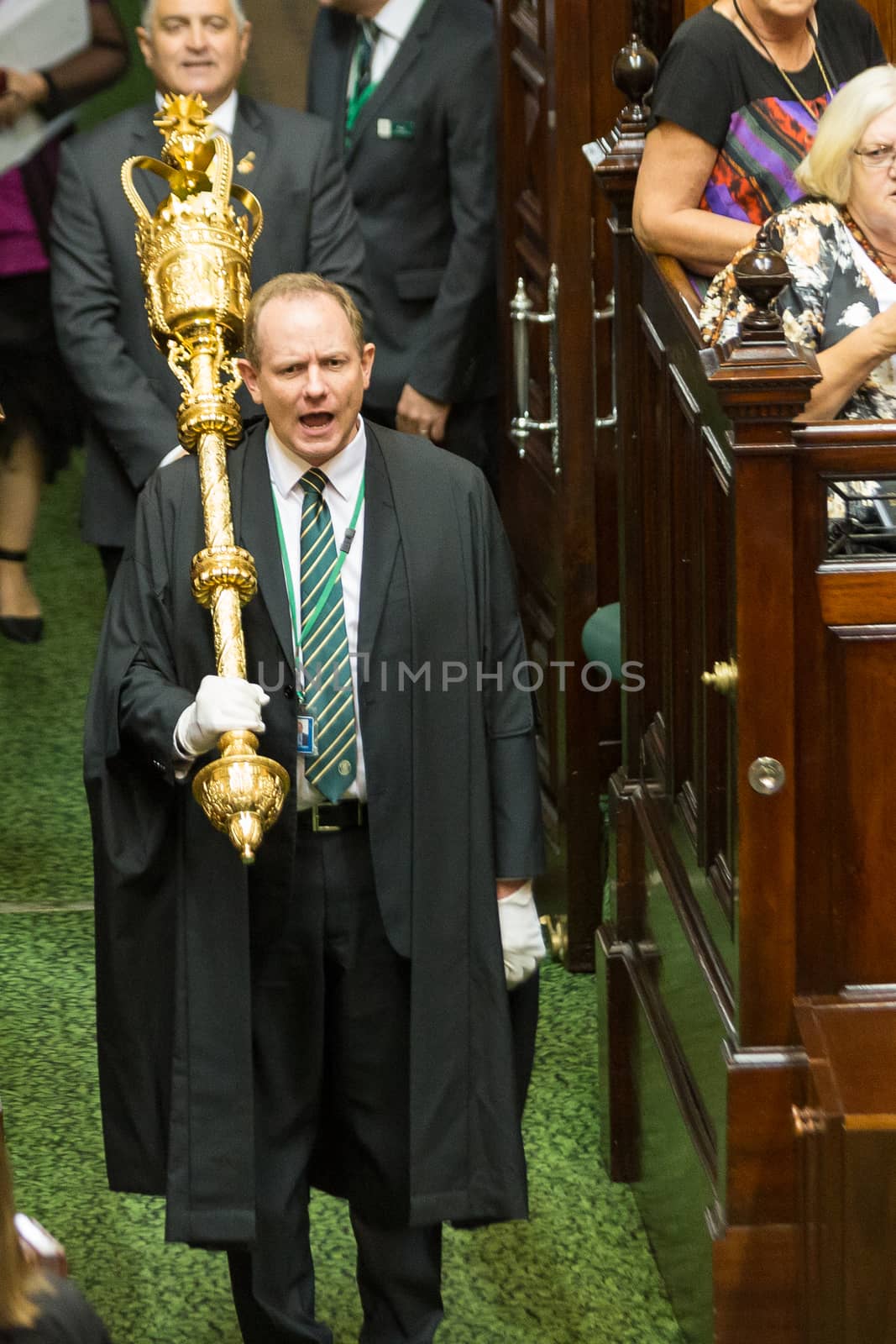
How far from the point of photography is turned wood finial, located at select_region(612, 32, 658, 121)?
383 cm

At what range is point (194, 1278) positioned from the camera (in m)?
3.88

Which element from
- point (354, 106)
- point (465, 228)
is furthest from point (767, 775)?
point (354, 106)

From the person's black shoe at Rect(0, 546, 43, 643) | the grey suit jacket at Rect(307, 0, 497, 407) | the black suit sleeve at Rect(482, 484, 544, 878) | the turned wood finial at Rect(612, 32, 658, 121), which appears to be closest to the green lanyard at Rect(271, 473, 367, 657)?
the black suit sleeve at Rect(482, 484, 544, 878)

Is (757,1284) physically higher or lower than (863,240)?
lower

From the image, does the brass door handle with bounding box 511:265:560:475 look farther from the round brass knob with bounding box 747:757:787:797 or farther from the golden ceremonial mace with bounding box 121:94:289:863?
the round brass knob with bounding box 747:757:787:797

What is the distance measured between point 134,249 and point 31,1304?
11.1ft

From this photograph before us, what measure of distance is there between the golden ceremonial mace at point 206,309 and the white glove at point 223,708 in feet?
0.11

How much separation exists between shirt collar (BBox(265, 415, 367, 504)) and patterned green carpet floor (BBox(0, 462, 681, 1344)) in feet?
4.77

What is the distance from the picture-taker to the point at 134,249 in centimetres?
479

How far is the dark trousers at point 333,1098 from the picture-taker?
128 inches

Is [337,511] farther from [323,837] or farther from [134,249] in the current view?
[134,249]

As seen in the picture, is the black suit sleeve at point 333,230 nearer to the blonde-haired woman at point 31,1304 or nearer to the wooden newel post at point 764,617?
the wooden newel post at point 764,617

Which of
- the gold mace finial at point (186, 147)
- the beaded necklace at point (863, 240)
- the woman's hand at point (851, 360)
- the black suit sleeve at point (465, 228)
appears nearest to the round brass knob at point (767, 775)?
the woman's hand at point (851, 360)

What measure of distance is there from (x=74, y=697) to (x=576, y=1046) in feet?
7.65
